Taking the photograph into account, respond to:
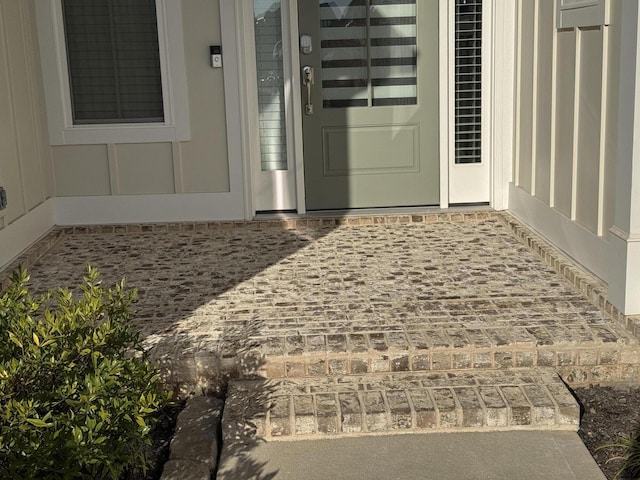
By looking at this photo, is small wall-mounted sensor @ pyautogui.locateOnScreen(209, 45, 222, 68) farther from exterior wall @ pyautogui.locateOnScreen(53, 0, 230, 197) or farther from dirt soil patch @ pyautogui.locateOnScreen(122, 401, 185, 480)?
dirt soil patch @ pyautogui.locateOnScreen(122, 401, 185, 480)

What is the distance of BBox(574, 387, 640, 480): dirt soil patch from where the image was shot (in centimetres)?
325

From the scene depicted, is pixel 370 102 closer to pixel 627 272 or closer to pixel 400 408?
pixel 627 272

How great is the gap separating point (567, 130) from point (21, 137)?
372cm

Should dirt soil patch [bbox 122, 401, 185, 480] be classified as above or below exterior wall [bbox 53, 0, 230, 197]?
below

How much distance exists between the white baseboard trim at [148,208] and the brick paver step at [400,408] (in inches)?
122

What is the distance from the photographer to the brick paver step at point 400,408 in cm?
341

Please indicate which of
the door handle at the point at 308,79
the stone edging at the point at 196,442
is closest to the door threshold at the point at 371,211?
the door handle at the point at 308,79

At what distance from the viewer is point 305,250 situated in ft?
19.2

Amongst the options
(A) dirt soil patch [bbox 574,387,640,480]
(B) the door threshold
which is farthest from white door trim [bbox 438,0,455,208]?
(A) dirt soil patch [bbox 574,387,640,480]

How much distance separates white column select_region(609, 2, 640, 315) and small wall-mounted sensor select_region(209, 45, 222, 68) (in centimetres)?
326

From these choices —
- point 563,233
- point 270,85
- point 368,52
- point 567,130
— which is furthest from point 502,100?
point 270,85

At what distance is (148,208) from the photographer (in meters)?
6.62

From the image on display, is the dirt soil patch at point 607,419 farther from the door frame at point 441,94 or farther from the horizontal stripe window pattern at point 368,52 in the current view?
the horizontal stripe window pattern at point 368,52

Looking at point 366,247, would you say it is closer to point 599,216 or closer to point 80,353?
point 599,216
